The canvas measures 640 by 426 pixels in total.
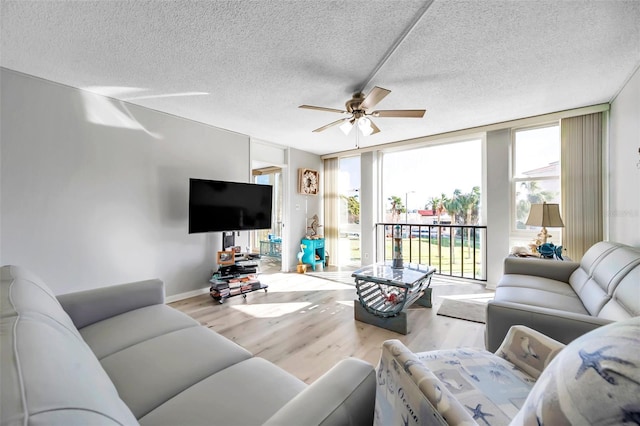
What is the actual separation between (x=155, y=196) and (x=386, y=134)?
3294mm

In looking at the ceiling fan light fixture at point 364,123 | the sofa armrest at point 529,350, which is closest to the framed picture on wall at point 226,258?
the ceiling fan light fixture at point 364,123

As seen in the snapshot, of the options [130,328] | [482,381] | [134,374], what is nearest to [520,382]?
[482,381]

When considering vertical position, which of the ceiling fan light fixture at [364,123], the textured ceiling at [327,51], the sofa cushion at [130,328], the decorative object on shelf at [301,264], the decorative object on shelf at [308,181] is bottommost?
the decorative object on shelf at [301,264]

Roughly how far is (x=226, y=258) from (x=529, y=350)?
3.17 metres

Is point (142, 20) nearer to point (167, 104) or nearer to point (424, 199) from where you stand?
point (167, 104)

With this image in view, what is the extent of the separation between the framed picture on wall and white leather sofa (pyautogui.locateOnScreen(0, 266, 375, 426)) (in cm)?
176

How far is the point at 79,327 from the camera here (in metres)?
1.41

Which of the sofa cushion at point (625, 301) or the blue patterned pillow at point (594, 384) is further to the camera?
the sofa cushion at point (625, 301)

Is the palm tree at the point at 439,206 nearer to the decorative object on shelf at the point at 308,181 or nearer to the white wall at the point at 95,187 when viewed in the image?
the decorative object on shelf at the point at 308,181

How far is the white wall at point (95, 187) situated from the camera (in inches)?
86.4

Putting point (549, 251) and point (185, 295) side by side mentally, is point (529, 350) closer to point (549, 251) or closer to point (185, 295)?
point (549, 251)

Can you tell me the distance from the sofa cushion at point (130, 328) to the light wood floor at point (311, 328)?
0.79m

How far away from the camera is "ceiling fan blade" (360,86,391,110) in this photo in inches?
76.3

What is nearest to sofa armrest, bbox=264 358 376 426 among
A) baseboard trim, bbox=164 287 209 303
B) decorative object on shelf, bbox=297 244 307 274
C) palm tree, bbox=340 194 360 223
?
baseboard trim, bbox=164 287 209 303
